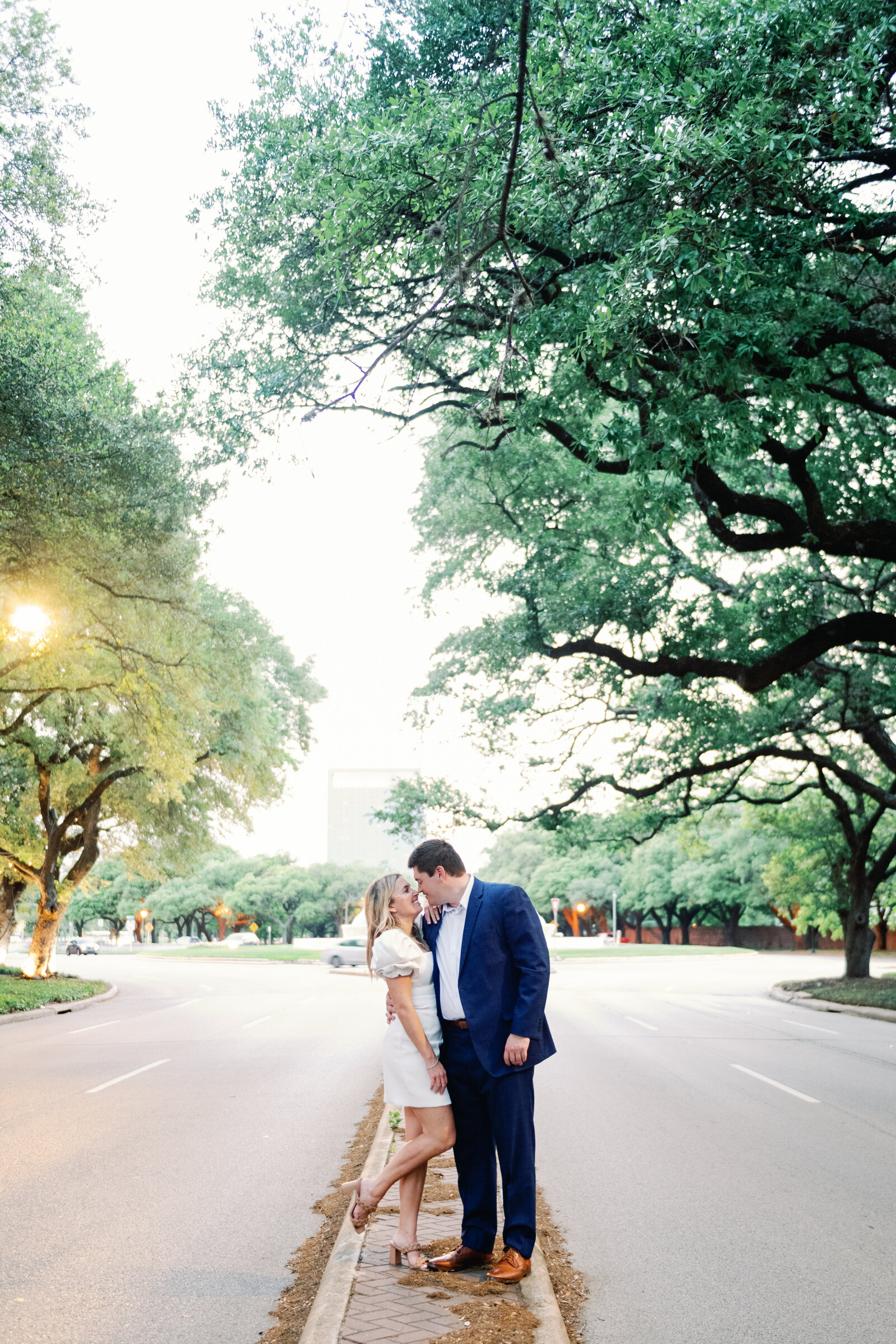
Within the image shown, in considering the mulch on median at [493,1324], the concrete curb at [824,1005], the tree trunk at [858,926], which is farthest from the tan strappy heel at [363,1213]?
the tree trunk at [858,926]

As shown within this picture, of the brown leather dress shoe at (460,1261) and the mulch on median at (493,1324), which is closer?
the mulch on median at (493,1324)

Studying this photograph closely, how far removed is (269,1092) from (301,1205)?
4.73m

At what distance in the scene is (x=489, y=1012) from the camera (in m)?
4.67

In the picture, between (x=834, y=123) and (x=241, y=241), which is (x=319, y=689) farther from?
(x=834, y=123)

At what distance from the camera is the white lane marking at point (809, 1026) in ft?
60.3

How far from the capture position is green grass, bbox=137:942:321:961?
55.5 metres

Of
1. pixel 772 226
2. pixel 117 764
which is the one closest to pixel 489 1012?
pixel 772 226

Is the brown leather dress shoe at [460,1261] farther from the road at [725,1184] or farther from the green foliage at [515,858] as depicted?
the green foliage at [515,858]

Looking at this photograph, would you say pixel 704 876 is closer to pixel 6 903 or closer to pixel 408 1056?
pixel 6 903

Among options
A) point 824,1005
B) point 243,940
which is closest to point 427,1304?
point 824,1005

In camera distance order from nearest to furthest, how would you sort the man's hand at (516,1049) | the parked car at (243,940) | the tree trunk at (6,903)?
the man's hand at (516,1049)
the tree trunk at (6,903)
the parked car at (243,940)

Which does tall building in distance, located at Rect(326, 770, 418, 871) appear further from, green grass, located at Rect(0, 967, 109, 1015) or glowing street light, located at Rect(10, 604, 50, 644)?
glowing street light, located at Rect(10, 604, 50, 644)

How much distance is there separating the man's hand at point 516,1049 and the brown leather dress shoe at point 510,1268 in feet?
2.75

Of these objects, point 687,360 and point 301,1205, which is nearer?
point 301,1205
